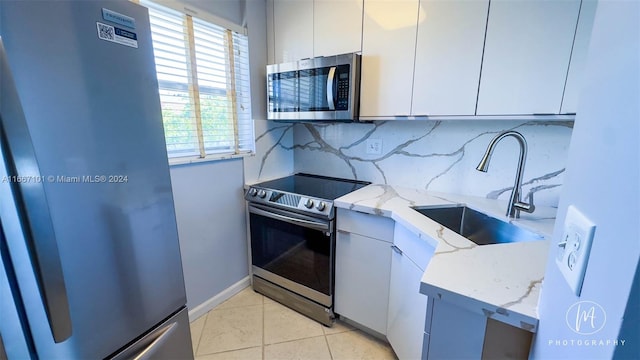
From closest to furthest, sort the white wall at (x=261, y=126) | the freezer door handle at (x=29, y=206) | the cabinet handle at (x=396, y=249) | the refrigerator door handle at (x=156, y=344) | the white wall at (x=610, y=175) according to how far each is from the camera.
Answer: the white wall at (x=610, y=175)
the freezer door handle at (x=29, y=206)
the refrigerator door handle at (x=156, y=344)
the cabinet handle at (x=396, y=249)
the white wall at (x=261, y=126)

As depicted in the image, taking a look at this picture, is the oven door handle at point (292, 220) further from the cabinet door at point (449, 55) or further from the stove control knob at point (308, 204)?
the cabinet door at point (449, 55)

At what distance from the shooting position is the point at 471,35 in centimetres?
128

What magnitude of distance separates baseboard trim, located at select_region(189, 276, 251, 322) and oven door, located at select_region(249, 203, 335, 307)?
0.19m

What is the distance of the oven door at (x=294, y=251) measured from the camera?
1657 mm

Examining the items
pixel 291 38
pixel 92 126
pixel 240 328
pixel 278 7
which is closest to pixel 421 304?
pixel 240 328

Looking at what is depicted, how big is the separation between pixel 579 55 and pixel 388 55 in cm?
83

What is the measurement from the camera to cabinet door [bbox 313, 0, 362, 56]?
1.57m

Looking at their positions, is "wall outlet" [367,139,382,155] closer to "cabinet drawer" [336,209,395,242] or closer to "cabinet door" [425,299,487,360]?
"cabinet drawer" [336,209,395,242]

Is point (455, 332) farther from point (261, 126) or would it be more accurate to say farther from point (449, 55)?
point (261, 126)

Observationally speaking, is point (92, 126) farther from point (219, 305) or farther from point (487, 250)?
point (219, 305)

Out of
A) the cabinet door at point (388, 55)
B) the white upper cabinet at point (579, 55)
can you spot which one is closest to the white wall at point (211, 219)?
the cabinet door at point (388, 55)

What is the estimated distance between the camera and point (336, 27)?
164 centimetres

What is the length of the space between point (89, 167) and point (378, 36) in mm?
1500

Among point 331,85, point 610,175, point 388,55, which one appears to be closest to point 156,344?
point 610,175
